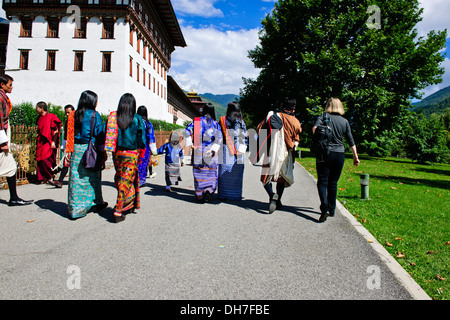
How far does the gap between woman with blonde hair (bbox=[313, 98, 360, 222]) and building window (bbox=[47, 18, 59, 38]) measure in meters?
32.3

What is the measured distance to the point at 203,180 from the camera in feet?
21.7

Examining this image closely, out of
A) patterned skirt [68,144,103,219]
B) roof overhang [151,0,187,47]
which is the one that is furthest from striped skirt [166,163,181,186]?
roof overhang [151,0,187,47]

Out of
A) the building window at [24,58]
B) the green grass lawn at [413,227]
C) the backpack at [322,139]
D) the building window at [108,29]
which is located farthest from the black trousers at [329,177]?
the building window at [24,58]

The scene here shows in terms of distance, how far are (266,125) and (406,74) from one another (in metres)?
21.5

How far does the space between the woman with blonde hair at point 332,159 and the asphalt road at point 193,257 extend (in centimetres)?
42

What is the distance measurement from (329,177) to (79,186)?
4.23 m

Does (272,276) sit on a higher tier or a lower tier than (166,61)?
lower

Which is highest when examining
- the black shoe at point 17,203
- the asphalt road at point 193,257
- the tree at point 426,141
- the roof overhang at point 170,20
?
the roof overhang at point 170,20

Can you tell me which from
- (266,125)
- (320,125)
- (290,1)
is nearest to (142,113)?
(266,125)

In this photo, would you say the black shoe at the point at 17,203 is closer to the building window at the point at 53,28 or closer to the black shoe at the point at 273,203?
the black shoe at the point at 273,203

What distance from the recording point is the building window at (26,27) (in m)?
30.0

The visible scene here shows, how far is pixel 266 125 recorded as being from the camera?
19.3 feet

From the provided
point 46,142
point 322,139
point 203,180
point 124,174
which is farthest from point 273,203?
point 46,142
